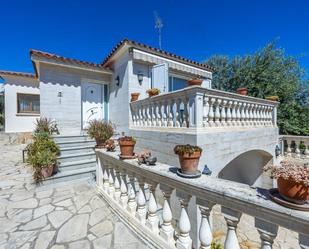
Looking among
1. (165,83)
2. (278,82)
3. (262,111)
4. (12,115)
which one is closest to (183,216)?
(262,111)

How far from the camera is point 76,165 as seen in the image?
482cm

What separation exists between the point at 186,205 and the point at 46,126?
6.04 meters

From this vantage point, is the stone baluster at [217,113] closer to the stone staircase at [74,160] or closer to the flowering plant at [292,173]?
the flowering plant at [292,173]

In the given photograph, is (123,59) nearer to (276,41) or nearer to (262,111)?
(262,111)

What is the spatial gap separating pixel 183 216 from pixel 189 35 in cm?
1294

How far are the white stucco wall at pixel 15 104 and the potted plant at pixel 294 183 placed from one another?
1262 centimetres

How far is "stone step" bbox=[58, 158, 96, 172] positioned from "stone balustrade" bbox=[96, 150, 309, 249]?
7.55ft

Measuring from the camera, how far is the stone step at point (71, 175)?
420 centimetres

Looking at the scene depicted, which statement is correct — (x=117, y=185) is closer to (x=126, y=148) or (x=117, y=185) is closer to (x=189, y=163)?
(x=126, y=148)

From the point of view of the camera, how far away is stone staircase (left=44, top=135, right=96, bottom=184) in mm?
4457

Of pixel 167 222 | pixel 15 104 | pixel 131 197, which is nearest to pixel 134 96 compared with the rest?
pixel 131 197

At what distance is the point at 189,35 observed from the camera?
12.1 m

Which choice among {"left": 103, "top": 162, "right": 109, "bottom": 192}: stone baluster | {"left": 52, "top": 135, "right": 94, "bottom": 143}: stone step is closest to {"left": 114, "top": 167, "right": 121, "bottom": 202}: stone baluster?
{"left": 103, "top": 162, "right": 109, "bottom": 192}: stone baluster

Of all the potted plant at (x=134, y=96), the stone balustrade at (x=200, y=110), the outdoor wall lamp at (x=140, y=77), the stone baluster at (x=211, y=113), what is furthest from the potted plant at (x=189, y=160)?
the outdoor wall lamp at (x=140, y=77)
